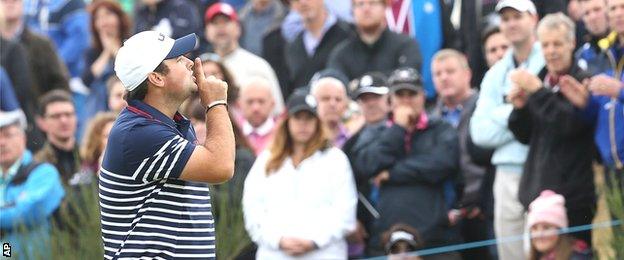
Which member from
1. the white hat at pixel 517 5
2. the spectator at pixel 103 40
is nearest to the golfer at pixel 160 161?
the white hat at pixel 517 5

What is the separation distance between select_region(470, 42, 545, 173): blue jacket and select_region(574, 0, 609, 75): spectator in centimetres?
32

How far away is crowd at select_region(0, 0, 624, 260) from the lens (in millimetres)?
10484

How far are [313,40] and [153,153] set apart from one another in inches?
269

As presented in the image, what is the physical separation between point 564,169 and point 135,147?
4.35m

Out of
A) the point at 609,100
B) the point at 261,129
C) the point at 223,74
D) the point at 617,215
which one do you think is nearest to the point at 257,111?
the point at 261,129

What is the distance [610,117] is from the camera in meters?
10.3

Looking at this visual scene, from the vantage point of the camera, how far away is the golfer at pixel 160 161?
6906mm

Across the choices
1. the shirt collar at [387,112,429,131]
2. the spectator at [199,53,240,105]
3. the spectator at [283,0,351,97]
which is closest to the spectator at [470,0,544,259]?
the shirt collar at [387,112,429,131]

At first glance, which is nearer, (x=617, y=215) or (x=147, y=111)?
(x=147, y=111)

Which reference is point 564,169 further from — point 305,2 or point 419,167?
point 305,2

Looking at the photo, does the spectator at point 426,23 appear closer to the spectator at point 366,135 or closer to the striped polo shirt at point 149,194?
the spectator at point 366,135

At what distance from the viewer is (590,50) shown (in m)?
10.8

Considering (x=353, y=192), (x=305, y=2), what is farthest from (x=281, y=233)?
(x=305, y=2)

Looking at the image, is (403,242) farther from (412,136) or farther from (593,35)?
(593,35)
